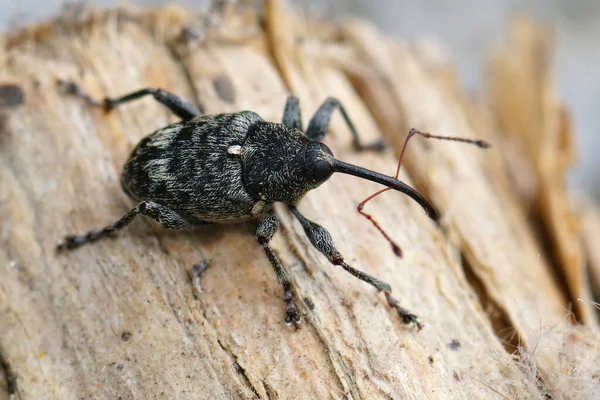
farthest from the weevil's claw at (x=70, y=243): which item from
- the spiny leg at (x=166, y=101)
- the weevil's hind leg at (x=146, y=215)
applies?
the spiny leg at (x=166, y=101)

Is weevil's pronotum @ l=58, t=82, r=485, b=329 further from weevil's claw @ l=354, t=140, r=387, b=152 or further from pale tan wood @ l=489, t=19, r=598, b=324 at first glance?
pale tan wood @ l=489, t=19, r=598, b=324

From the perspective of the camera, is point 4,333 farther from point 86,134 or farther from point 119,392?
point 86,134

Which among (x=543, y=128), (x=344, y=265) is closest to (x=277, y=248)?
(x=344, y=265)

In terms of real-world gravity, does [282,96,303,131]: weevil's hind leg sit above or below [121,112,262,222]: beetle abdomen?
above

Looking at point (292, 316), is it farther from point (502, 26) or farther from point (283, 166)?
point (502, 26)

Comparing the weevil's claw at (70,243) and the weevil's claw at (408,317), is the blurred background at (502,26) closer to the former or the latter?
the weevil's claw at (408,317)

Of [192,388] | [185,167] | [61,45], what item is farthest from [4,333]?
[61,45]

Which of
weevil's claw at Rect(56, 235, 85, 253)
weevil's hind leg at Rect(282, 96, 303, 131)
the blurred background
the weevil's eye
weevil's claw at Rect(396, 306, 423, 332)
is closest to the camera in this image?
weevil's claw at Rect(396, 306, 423, 332)

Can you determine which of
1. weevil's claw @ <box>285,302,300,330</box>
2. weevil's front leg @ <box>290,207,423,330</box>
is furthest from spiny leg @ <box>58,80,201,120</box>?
weevil's claw @ <box>285,302,300,330</box>
